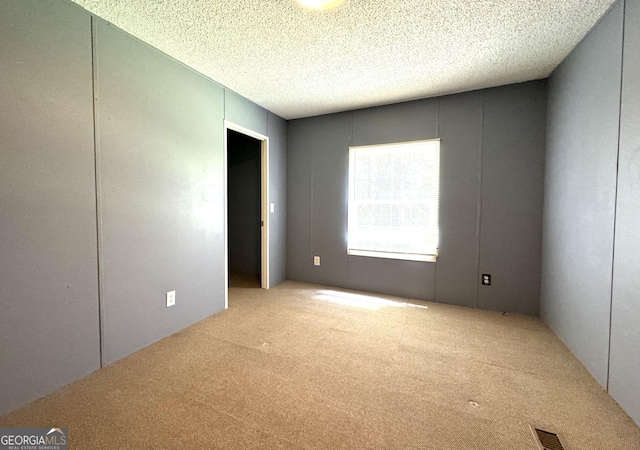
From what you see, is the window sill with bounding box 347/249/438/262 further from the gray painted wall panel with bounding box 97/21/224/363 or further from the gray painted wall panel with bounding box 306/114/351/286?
the gray painted wall panel with bounding box 97/21/224/363

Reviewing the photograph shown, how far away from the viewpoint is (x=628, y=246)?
1509 mm

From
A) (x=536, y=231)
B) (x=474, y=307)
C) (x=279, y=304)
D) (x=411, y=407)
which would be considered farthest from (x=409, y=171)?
(x=411, y=407)

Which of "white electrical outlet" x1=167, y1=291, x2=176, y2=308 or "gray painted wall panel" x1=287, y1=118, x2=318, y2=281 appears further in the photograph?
"gray painted wall panel" x1=287, y1=118, x2=318, y2=281

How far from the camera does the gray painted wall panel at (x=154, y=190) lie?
190 centimetres

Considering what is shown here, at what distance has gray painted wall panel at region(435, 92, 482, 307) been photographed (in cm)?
299

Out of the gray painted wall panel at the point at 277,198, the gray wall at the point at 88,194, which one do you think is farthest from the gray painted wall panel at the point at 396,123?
the gray wall at the point at 88,194

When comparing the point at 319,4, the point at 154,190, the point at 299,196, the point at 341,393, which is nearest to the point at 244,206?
the point at 299,196

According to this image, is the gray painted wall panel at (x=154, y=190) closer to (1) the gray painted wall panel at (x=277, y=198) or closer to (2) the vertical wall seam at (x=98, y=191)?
(2) the vertical wall seam at (x=98, y=191)

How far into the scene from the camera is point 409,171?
3.31 metres

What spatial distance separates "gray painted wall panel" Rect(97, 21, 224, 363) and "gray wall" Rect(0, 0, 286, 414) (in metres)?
0.01

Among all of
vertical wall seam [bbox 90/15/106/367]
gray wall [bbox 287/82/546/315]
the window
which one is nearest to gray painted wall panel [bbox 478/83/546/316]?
gray wall [bbox 287/82/546/315]

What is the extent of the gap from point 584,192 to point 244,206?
4.21 m

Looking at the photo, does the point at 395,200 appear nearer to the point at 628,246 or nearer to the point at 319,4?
the point at 628,246

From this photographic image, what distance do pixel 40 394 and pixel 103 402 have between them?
40 centimetres
